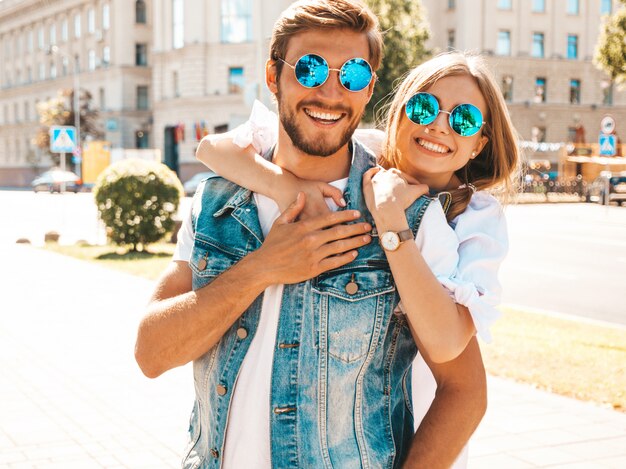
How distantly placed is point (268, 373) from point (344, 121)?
667mm

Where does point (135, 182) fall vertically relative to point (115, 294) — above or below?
above

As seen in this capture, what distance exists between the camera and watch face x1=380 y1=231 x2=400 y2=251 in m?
1.93

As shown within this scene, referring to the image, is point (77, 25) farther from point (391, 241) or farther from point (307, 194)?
point (391, 241)

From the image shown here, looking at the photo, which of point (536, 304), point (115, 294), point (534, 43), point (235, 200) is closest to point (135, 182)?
point (115, 294)

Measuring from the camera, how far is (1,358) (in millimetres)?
7746

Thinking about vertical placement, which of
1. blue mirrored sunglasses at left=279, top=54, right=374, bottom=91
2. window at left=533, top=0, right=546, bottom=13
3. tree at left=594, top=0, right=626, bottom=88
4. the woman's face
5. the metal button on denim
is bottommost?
the metal button on denim

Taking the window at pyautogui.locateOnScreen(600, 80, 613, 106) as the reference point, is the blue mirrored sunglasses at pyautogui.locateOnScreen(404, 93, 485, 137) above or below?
below

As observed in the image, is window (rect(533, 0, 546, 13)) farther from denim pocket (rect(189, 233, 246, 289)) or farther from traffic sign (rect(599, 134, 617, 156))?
denim pocket (rect(189, 233, 246, 289))

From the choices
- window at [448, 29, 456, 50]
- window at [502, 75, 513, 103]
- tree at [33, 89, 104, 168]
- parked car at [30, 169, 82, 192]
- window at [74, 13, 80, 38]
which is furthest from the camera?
window at [74, 13, 80, 38]

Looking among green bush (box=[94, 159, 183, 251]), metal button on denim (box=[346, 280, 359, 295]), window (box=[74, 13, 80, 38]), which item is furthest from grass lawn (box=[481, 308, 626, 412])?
window (box=[74, 13, 80, 38])

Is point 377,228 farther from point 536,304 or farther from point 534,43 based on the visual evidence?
point 534,43

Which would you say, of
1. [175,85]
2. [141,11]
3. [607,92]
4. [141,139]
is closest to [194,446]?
[175,85]

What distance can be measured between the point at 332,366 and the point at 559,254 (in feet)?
51.1

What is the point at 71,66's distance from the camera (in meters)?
73.2
